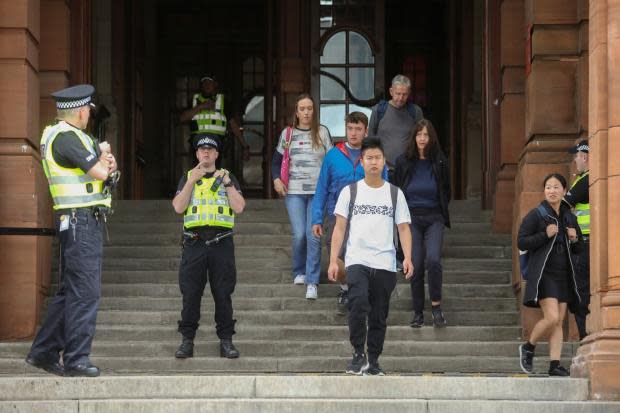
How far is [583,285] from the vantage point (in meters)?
13.6

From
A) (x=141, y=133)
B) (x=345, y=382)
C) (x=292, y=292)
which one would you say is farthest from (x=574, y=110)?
(x=141, y=133)

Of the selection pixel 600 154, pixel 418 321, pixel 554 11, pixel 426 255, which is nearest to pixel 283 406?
pixel 600 154

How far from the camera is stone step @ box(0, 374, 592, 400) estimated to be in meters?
11.3

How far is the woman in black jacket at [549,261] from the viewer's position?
13.1m

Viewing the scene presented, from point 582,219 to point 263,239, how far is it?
4.20 metres

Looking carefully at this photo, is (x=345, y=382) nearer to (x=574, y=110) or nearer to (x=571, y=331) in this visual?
(x=571, y=331)

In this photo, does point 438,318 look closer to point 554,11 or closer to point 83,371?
point 554,11

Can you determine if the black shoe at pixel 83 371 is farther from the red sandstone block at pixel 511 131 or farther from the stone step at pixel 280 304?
the red sandstone block at pixel 511 131

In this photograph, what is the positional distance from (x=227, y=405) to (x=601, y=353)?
8.99 ft

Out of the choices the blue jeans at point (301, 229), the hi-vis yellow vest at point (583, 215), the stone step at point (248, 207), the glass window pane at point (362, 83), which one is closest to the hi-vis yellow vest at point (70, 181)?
the blue jeans at point (301, 229)

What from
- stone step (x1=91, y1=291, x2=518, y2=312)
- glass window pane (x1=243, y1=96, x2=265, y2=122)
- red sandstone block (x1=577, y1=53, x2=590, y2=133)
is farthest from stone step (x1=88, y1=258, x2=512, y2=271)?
glass window pane (x1=243, y1=96, x2=265, y2=122)

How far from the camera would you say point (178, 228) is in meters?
17.5

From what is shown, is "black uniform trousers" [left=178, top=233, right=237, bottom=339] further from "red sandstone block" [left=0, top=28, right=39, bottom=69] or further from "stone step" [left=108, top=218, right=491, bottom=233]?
"stone step" [left=108, top=218, right=491, bottom=233]

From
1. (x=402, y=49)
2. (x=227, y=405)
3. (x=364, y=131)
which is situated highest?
(x=402, y=49)
